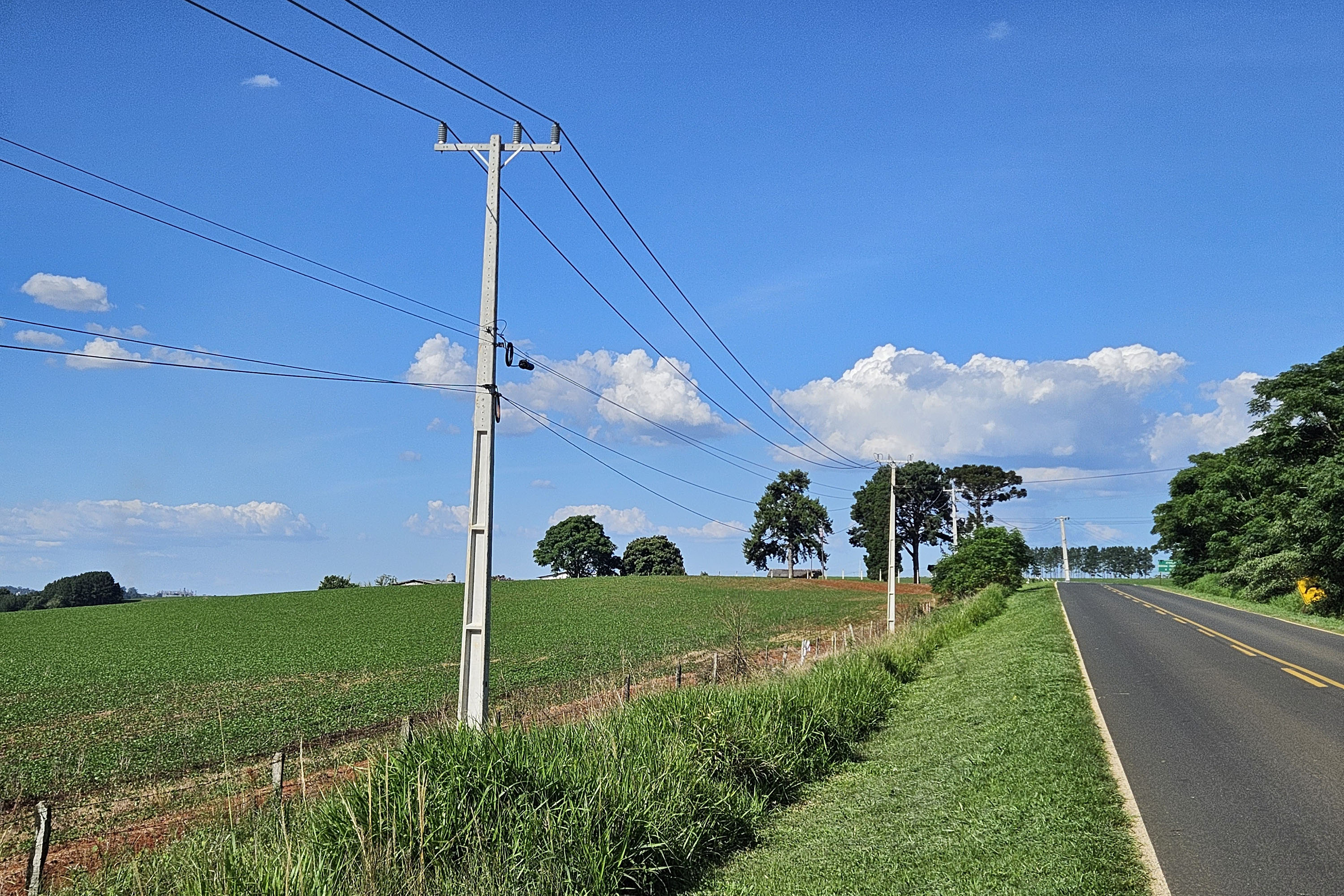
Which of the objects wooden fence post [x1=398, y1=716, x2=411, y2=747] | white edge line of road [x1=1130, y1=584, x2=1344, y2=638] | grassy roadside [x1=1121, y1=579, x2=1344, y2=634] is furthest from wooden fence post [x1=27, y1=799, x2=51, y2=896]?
grassy roadside [x1=1121, y1=579, x2=1344, y2=634]

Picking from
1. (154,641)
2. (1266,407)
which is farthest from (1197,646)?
(154,641)

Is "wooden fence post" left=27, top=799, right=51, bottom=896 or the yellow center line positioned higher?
the yellow center line

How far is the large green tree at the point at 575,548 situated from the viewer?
116m

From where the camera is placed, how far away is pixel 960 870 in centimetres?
723

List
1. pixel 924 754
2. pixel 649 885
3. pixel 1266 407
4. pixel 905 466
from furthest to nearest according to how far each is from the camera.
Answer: pixel 905 466 → pixel 1266 407 → pixel 924 754 → pixel 649 885

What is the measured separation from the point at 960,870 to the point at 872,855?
0.92 meters

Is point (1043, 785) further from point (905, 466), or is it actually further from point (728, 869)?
point (905, 466)

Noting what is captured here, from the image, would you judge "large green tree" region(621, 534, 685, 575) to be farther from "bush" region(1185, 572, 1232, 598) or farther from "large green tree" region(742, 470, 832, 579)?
"bush" region(1185, 572, 1232, 598)

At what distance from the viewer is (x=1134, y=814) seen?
8438mm

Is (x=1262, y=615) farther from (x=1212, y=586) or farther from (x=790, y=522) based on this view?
(x=790, y=522)

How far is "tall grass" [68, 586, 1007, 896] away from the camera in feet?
21.7

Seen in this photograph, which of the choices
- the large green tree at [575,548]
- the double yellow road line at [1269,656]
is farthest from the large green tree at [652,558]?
the double yellow road line at [1269,656]

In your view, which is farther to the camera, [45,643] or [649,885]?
[45,643]

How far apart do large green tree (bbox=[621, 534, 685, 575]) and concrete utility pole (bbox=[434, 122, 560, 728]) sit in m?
103
